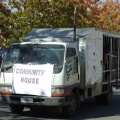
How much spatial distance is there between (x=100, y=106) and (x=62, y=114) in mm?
3671

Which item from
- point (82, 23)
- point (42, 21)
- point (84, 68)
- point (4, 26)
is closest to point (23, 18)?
point (42, 21)

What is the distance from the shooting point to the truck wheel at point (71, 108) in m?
11.7

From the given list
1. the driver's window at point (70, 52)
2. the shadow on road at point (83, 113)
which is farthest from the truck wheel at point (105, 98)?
the driver's window at point (70, 52)

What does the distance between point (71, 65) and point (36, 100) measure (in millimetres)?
1481

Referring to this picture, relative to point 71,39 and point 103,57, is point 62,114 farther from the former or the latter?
point 103,57

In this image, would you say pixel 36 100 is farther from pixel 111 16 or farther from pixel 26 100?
pixel 111 16

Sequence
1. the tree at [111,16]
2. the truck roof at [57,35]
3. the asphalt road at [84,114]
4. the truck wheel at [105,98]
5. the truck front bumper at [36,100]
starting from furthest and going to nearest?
the tree at [111,16]
the truck wheel at [105,98]
the truck roof at [57,35]
the asphalt road at [84,114]
the truck front bumper at [36,100]

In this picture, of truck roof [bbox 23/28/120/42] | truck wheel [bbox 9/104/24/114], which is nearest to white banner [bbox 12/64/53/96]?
truck wheel [bbox 9/104/24/114]

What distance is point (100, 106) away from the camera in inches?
606

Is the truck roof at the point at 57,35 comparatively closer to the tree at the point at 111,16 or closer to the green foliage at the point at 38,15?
the green foliage at the point at 38,15

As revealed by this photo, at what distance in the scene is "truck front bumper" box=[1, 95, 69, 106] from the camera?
1109cm

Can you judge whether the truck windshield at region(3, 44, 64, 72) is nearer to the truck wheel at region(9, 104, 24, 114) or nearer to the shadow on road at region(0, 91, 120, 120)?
the truck wheel at region(9, 104, 24, 114)

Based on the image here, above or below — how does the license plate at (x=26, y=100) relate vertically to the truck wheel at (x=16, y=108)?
above

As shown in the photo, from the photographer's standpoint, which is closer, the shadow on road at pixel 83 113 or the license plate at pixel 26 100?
the license plate at pixel 26 100
